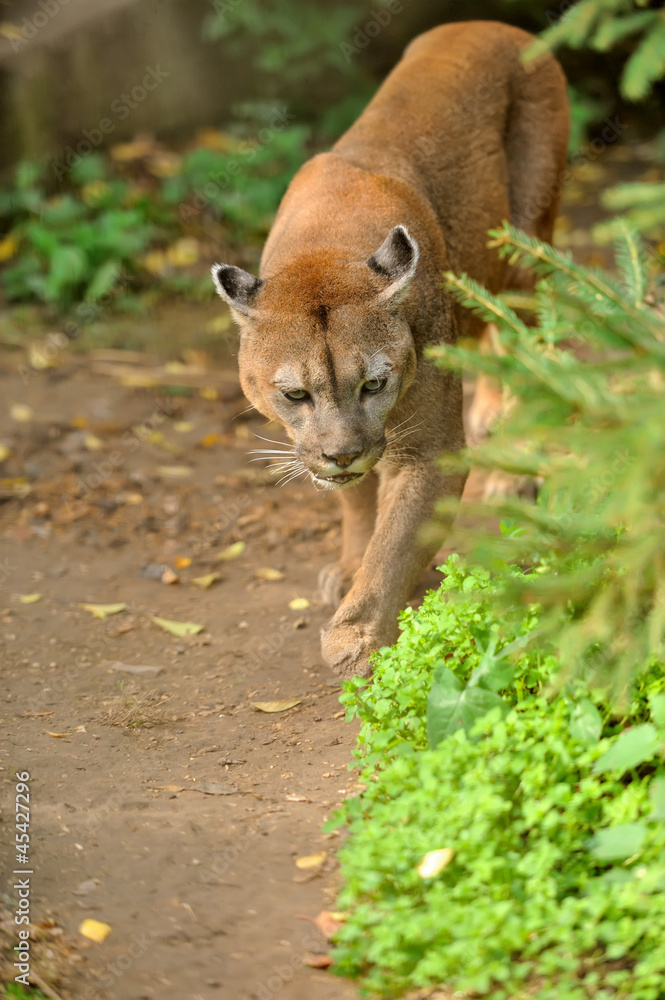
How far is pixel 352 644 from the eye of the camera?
4.57 metres

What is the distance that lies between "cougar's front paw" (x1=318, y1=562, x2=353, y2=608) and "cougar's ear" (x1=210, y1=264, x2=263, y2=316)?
1.50 metres

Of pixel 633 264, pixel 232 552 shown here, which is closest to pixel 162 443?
pixel 232 552

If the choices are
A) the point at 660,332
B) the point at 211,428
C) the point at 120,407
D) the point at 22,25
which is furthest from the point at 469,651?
the point at 22,25

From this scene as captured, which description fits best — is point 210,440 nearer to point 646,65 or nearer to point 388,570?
point 388,570

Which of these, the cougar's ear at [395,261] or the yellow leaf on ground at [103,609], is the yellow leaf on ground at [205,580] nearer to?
the yellow leaf on ground at [103,609]

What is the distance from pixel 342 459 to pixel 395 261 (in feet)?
2.83

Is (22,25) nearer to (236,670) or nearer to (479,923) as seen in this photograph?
(236,670)

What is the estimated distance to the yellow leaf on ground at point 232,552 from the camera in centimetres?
604

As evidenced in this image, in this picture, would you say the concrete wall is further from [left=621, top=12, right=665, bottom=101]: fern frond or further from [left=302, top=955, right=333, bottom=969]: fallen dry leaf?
[left=302, top=955, right=333, bottom=969]: fallen dry leaf

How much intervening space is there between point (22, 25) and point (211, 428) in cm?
442

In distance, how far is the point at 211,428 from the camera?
24.6 ft

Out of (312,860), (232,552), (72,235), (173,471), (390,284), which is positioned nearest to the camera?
(312,860)

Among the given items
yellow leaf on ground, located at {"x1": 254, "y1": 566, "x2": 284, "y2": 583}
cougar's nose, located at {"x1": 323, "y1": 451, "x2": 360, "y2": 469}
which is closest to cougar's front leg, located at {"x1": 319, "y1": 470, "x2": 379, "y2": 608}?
yellow leaf on ground, located at {"x1": 254, "y1": 566, "x2": 284, "y2": 583}

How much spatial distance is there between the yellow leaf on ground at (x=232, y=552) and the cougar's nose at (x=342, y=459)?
1836 millimetres
